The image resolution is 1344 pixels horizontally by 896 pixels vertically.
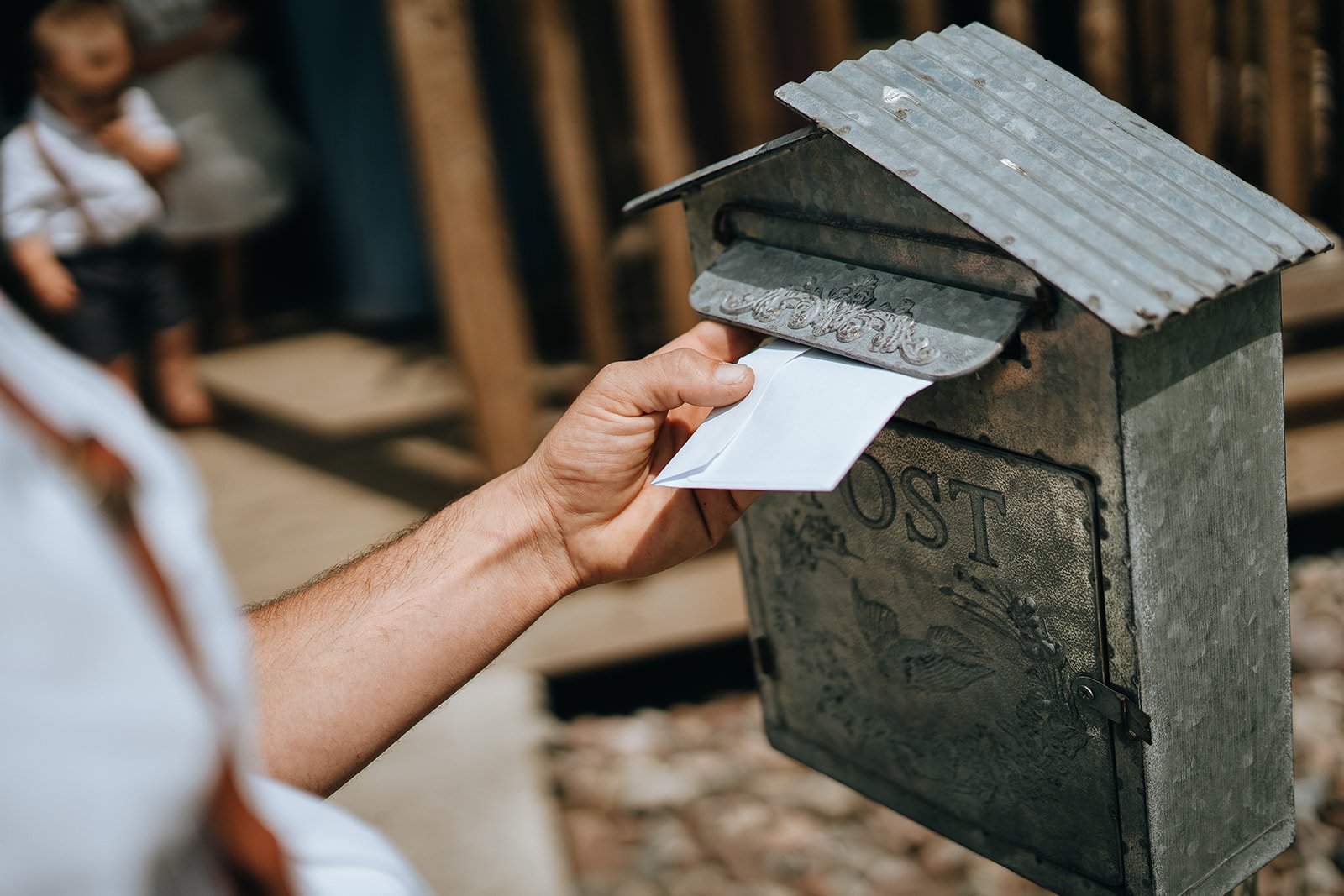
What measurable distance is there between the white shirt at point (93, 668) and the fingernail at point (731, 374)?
0.70m

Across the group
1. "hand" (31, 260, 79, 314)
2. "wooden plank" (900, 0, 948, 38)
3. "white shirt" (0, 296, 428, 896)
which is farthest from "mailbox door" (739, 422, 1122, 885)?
"hand" (31, 260, 79, 314)

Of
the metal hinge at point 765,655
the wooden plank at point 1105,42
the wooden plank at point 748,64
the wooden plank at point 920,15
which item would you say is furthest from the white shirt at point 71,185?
the metal hinge at point 765,655

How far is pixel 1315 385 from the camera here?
11.4ft

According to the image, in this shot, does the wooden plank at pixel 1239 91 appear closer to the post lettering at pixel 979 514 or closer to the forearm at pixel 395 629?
the post lettering at pixel 979 514

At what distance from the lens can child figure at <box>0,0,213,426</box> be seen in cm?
395

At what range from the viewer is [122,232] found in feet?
13.8

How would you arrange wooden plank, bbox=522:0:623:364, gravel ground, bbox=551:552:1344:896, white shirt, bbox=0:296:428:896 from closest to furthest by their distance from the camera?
white shirt, bbox=0:296:428:896, gravel ground, bbox=551:552:1344:896, wooden plank, bbox=522:0:623:364

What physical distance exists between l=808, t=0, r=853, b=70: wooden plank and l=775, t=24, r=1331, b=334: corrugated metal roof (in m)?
1.77

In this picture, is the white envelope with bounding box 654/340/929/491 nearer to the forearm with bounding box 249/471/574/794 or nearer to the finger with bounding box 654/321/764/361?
the finger with bounding box 654/321/764/361

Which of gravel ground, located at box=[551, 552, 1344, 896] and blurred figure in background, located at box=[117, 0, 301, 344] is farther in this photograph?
blurred figure in background, located at box=[117, 0, 301, 344]

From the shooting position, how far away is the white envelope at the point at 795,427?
3.49ft

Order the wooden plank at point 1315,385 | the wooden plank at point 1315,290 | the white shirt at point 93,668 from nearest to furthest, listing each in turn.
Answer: the white shirt at point 93,668 → the wooden plank at point 1315,290 → the wooden plank at point 1315,385

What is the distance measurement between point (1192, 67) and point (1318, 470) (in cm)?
130

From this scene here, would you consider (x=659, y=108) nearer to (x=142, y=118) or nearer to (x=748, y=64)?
(x=748, y=64)
